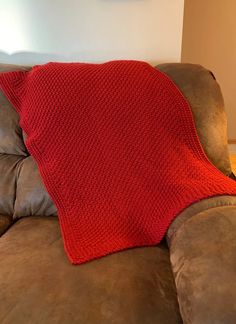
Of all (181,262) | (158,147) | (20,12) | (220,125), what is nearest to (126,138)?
(158,147)

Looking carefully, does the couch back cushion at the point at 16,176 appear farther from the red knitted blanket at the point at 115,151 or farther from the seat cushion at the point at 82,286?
the seat cushion at the point at 82,286

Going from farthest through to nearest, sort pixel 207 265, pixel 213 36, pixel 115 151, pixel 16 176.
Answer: pixel 213 36, pixel 16 176, pixel 115 151, pixel 207 265

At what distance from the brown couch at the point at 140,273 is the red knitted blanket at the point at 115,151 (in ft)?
0.20

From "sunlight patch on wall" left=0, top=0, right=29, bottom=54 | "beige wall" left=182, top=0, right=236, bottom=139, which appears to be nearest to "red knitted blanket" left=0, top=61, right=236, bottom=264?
"sunlight patch on wall" left=0, top=0, right=29, bottom=54

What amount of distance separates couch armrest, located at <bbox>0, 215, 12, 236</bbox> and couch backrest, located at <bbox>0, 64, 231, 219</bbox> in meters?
0.03

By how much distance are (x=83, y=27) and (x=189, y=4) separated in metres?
1.24

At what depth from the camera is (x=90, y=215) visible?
115 centimetres

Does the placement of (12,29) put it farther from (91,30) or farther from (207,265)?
(207,265)

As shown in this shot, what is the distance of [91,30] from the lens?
1.67m

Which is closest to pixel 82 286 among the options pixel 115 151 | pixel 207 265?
pixel 207 265

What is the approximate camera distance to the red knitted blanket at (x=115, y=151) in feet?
3.62

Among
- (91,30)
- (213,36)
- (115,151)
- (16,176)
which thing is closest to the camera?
(115,151)

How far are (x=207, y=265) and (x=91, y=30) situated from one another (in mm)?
1317

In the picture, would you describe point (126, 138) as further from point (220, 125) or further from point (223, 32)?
point (223, 32)
